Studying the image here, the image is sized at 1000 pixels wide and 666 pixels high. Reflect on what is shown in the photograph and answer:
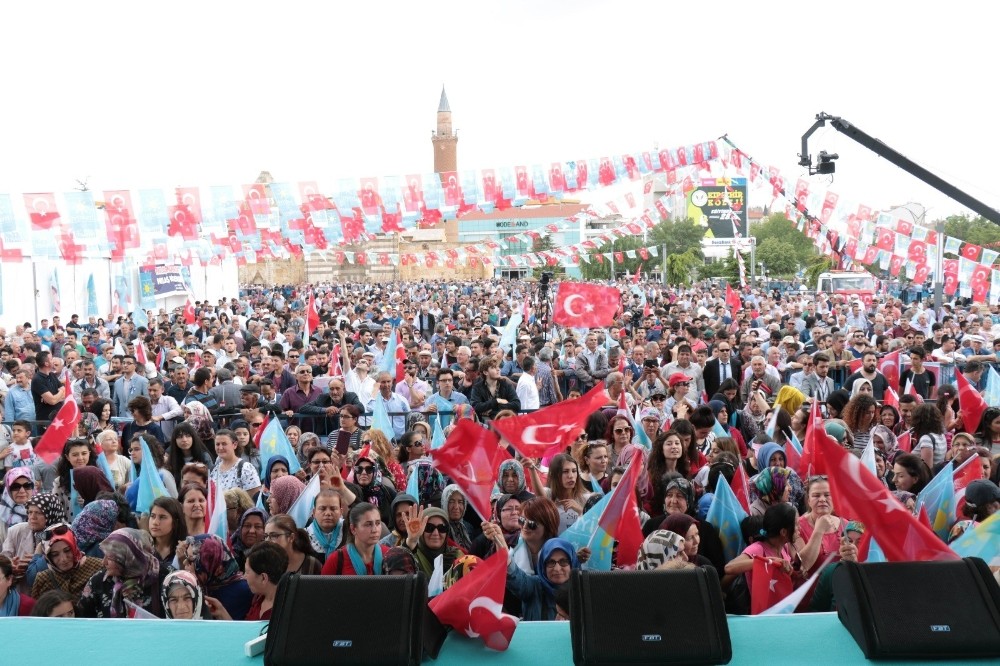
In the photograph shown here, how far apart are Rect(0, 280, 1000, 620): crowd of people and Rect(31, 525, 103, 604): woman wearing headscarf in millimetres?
11

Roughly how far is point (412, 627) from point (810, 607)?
2.42 metres

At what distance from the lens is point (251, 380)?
508 inches

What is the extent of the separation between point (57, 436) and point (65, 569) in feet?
13.7

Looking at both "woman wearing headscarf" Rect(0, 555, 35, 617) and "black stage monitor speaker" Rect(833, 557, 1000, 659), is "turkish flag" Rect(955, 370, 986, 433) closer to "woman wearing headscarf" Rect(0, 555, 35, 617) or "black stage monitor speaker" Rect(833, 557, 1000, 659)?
"black stage monitor speaker" Rect(833, 557, 1000, 659)

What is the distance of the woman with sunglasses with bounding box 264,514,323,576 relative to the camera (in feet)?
18.3

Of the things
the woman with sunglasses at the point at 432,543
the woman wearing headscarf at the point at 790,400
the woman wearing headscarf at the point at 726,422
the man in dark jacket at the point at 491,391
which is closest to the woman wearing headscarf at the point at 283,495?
the woman with sunglasses at the point at 432,543

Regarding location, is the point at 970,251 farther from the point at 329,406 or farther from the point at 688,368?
the point at 329,406

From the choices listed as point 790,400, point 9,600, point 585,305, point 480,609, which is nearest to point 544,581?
point 480,609

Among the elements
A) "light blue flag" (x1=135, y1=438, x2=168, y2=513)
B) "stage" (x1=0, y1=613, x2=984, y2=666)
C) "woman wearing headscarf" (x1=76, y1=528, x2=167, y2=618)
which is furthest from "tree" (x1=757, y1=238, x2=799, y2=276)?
"stage" (x1=0, y1=613, x2=984, y2=666)

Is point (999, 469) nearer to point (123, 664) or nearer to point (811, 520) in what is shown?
point (811, 520)

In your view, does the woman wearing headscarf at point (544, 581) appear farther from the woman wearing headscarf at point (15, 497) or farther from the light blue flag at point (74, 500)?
the light blue flag at point (74, 500)

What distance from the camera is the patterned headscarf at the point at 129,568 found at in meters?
5.30

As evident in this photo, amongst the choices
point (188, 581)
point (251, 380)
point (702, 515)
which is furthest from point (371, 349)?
point (188, 581)

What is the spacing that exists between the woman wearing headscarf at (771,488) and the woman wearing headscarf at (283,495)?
3033 millimetres
